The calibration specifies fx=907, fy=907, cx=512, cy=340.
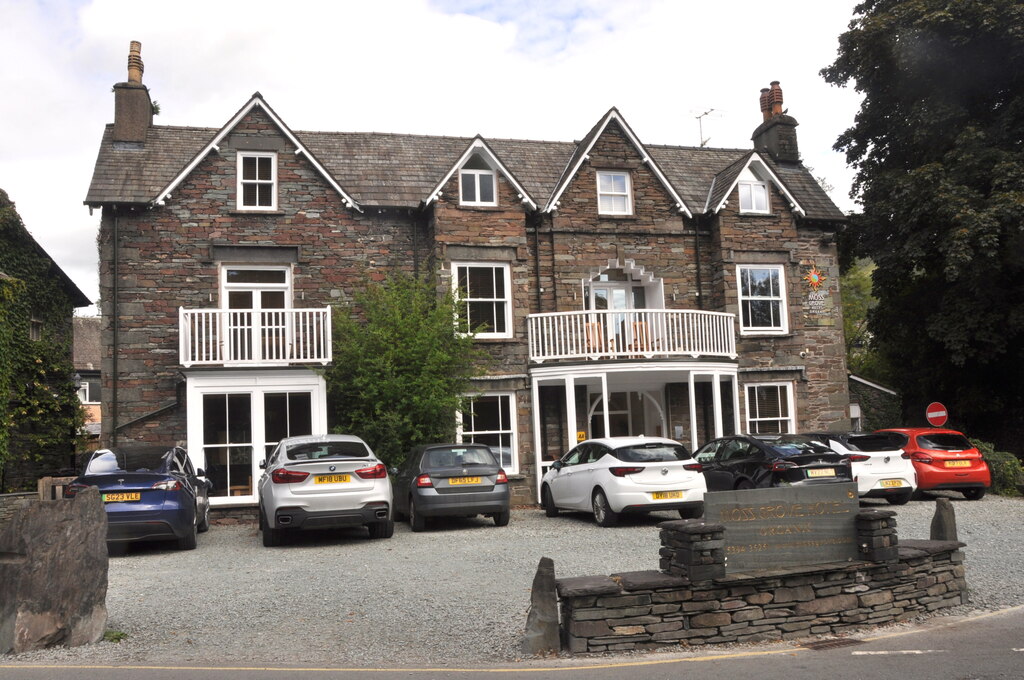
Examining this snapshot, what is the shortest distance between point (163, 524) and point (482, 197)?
1136 cm

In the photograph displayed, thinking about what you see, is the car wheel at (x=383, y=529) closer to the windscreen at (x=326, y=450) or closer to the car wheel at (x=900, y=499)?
the windscreen at (x=326, y=450)

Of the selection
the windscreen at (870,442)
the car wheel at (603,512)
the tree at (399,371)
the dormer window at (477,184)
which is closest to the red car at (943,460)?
the windscreen at (870,442)

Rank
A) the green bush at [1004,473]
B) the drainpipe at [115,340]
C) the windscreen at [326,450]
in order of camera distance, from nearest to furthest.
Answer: the windscreen at [326,450]
the drainpipe at [115,340]
the green bush at [1004,473]

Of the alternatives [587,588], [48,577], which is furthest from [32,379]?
[587,588]

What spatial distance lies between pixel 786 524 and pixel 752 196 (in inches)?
660

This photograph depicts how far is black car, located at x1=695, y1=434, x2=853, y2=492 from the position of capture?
15.0m

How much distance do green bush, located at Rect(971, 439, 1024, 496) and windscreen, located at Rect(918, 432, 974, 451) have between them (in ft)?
7.58

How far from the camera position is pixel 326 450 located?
1419 cm

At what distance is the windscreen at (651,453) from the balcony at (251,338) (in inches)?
277

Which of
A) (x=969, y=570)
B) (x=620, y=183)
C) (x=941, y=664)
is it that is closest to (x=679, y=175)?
(x=620, y=183)

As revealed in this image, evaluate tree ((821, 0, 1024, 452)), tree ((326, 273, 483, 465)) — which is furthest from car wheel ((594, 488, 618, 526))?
tree ((821, 0, 1024, 452))

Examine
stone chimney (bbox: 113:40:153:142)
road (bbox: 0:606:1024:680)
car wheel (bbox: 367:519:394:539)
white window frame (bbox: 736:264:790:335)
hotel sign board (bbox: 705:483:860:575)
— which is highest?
stone chimney (bbox: 113:40:153:142)

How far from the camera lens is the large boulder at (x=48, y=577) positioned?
757 centimetres

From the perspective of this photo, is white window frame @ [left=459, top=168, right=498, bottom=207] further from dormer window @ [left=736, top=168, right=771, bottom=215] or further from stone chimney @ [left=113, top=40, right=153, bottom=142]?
stone chimney @ [left=113, top=40, right=153, bottom=142]
